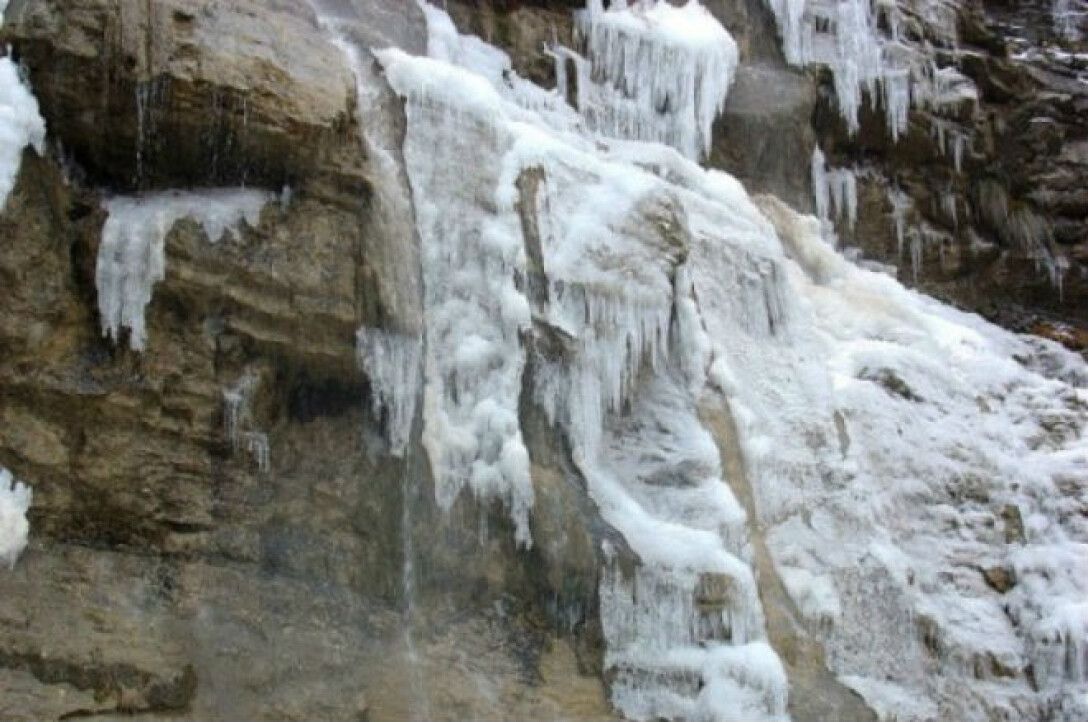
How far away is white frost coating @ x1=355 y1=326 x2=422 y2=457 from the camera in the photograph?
858 centimetres

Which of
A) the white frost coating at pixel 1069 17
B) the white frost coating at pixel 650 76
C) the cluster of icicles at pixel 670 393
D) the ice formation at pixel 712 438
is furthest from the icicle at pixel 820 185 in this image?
the white frost coating at pixel 1069 17

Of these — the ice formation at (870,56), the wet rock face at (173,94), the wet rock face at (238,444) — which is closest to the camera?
the wet rock face at (238,444)

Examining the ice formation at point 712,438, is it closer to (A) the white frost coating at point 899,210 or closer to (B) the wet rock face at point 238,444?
(B) the wet rock face at point 238,444

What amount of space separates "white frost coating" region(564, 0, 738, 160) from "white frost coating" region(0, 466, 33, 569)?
682cm

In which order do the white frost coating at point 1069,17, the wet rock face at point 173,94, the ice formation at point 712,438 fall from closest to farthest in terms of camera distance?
1. the wet rock face at point 173,94
2. the ice formation at point 712,438
3. the white frost coating at point 1069,17

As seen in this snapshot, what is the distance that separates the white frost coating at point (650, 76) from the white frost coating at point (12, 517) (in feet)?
22.4

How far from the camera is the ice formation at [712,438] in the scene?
8.73m

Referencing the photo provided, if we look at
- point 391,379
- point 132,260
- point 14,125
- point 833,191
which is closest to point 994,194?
point 833,191

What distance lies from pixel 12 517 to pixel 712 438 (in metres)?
4.18

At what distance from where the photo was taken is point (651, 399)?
9.62 m

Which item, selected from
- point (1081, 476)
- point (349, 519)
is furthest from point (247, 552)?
point (1081, 476)

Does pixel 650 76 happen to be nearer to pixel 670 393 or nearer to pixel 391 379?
pixel 670 393

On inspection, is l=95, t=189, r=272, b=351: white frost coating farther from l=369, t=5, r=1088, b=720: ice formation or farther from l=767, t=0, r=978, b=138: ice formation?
l=767, t=0, r=978, b=138: ice formation

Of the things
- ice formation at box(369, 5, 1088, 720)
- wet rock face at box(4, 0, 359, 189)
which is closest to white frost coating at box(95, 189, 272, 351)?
wet rock face at box(4, 0, 359, 189)
